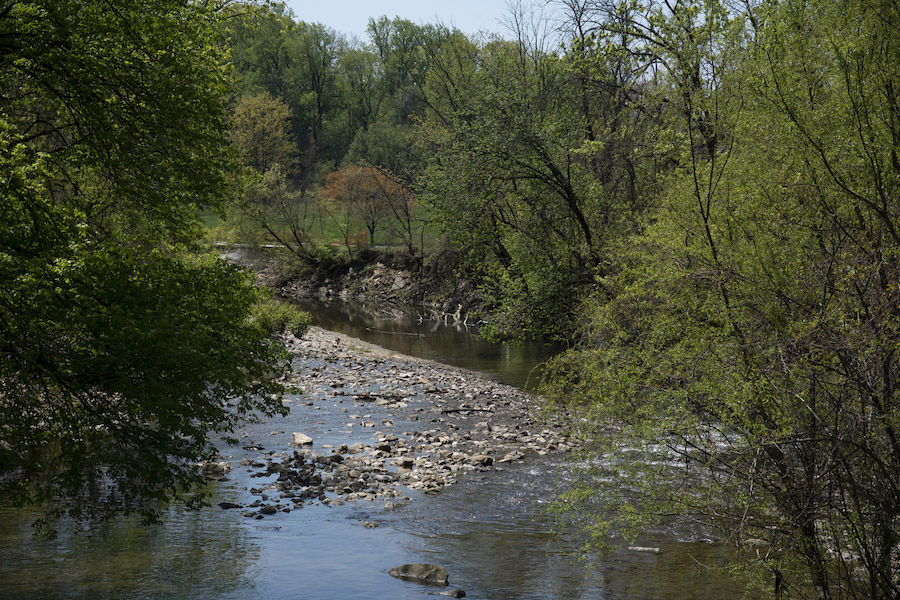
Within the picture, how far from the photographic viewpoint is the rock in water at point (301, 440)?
16.5m

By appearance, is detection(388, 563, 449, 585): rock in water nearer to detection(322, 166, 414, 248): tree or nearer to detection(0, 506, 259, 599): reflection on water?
detection(0, 506, 259, 599): reflection on water

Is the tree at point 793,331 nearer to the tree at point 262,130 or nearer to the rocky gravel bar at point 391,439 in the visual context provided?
the rocky gravel bar at point 391,439

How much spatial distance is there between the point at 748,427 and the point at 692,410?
83 cm

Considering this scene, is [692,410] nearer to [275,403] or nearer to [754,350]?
[754,350]

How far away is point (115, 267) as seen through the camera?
9.25 meters

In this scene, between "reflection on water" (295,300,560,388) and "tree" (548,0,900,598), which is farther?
"reflection on water" (295,300,560,388)

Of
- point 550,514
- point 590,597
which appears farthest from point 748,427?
point 550,514

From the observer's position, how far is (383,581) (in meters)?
9.94

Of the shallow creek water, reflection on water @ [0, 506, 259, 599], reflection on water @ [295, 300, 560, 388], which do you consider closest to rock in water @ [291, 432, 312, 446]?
the shallow creek water

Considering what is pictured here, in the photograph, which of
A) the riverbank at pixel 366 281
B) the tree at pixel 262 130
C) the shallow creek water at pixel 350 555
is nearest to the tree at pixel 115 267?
the shallow creek water at pixel 350 555

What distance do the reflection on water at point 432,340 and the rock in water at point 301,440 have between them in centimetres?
614

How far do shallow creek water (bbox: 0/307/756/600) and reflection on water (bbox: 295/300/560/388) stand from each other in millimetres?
8230

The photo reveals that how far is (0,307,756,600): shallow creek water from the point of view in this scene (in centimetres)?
952

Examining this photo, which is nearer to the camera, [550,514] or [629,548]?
[629,548]
